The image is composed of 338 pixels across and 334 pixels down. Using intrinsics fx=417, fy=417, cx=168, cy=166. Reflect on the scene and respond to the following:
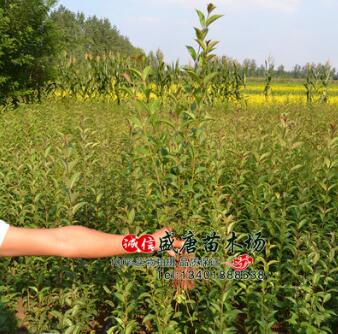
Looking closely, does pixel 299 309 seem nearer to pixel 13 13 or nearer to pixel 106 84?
pixel 13 13

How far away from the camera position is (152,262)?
2.76 m

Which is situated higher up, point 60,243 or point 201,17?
point 201,17

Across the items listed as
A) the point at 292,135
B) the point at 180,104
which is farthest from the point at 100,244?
the point at 292,135

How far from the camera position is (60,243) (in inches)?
69.9

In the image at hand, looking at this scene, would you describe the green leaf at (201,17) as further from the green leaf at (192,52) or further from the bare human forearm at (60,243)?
the bare human forearm at (60,243)

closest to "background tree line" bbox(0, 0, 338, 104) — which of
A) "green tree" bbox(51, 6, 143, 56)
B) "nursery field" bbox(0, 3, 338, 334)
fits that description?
"nursery field" bbox(0, 3, 338, 334)

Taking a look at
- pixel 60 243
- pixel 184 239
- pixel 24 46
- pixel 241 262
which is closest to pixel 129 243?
pixel 60 243

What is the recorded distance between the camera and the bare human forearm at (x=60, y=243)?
1693 mm

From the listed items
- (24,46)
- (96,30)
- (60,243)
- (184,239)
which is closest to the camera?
(60,243)

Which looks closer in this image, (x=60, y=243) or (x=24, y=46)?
(x=60, y=243)

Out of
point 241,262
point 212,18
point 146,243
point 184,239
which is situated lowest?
point 241,262

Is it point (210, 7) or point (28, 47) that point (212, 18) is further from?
point (28, 47)

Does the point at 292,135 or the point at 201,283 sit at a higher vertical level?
the point at 292,135

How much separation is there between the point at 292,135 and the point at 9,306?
9.10 ft
